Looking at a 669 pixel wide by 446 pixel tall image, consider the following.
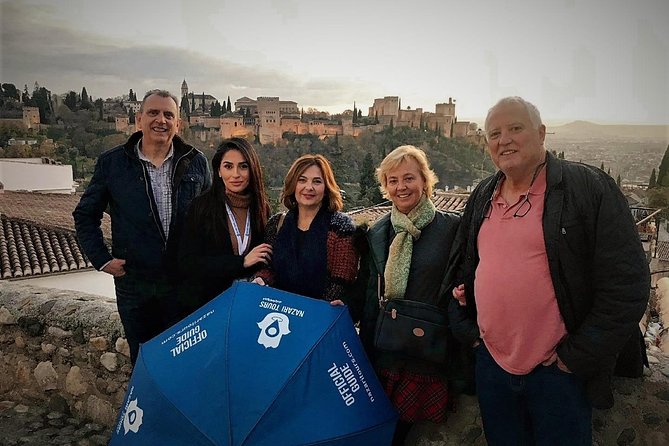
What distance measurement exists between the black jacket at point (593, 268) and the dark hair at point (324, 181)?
2.76ft

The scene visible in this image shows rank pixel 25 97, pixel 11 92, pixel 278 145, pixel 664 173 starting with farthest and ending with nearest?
pixel 278 145 → pixel 25 97 → pixel 11 92 → pixel 664 173

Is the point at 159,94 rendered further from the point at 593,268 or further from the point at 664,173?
the point at 664,173

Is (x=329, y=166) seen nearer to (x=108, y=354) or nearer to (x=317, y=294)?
(x=317, y=294)

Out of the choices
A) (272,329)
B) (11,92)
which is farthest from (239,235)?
(11,92)

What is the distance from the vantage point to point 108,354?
279 cm

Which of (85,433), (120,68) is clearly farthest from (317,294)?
(120,68)

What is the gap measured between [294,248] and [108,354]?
1.34m

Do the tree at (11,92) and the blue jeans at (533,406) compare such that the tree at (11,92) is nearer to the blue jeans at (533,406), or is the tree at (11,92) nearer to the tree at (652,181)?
the tree at (652,181)

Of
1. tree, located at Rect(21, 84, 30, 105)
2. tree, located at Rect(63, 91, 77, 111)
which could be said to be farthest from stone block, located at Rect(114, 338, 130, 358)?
tree, located at Rect(63, 91, 77, 111)

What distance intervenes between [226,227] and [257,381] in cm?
94

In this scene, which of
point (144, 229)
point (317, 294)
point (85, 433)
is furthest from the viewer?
point (85, 433)

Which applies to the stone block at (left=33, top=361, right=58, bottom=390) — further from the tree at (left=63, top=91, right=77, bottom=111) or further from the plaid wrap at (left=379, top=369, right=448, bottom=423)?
the tree at (left=63, top=91, right=77, bottom=111)

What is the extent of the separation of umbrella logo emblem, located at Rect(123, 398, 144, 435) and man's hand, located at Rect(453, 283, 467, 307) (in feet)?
3.42

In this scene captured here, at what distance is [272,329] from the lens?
164 cm
